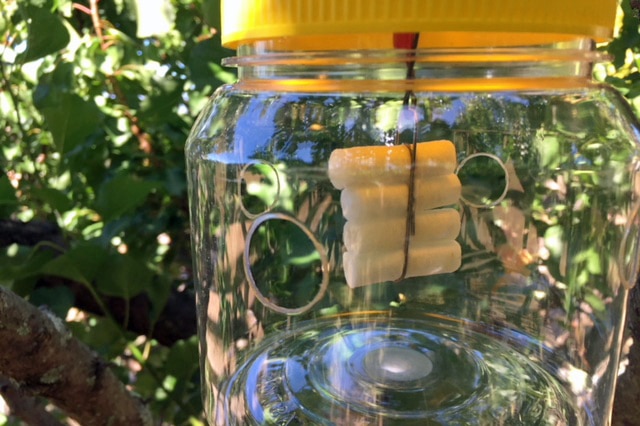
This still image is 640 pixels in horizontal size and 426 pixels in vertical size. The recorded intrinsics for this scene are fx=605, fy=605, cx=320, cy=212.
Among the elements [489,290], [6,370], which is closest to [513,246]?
[489,290]

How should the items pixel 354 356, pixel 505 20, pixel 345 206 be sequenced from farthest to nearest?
pixel 354 356
pixel 345 206
pixel 505 20

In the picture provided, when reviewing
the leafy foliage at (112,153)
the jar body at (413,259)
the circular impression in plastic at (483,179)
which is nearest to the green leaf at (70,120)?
the leafy foliage at (112,153)

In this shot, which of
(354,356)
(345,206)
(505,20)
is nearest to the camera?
(505,20)

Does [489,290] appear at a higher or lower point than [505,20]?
lower

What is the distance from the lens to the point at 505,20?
31 cm

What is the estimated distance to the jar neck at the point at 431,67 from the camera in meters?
0.39

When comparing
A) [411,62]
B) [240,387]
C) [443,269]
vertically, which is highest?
[411,62]

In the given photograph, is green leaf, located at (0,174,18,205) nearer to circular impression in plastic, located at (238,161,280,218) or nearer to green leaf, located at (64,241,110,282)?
green leaf, located at (64,241,110,282)

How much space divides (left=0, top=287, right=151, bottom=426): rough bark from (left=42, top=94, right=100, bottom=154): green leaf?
18 cm

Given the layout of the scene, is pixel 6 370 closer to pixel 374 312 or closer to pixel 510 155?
pixel 374 312

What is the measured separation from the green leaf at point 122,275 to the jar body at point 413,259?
63mm

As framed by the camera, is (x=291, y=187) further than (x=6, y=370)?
Yes

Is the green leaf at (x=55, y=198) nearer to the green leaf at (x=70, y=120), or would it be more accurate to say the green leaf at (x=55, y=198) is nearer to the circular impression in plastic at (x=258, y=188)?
the green leaf at (x=70, y=120)

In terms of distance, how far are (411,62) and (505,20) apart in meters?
0.09
